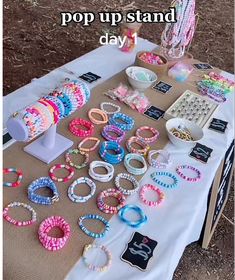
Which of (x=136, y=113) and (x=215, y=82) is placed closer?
(x=136, y=113)

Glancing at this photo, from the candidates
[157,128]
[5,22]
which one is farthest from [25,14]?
[157,128]

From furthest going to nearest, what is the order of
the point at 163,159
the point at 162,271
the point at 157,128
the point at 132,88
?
the point at 132,88
the point at 157,128
the point at 163,159
the point at 162,271

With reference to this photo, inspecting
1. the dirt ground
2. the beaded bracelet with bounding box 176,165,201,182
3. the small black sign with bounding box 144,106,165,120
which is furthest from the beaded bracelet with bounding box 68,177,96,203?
the dirt ground

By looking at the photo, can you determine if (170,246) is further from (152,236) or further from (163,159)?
(163,159)

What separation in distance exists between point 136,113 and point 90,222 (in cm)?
53

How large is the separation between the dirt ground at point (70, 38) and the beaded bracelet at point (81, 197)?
87cm

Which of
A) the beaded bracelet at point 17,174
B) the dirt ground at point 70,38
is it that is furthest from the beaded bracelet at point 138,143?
the dirt ground at point 70,38

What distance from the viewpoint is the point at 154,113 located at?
1406 millimetres

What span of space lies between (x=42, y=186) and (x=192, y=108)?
0.67 meters

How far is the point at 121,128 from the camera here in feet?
4.25

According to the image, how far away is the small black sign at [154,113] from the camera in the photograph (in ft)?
4.57

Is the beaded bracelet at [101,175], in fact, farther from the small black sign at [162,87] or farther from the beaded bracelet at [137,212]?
the small black sign at [162,87]

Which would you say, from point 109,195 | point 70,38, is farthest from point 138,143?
point 70,38

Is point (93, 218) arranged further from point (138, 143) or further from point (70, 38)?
point (70, 38)
